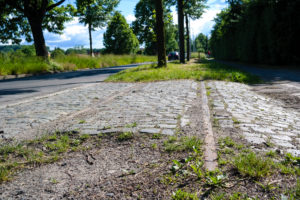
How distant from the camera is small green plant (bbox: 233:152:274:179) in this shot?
179cm

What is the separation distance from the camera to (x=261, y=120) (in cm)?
352

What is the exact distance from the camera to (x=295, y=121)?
357cm

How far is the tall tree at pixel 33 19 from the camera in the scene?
693 inches

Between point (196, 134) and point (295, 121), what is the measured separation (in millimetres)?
1850

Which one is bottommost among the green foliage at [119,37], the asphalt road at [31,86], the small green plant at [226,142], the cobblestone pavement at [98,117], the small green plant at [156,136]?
the small green plant at [226,142]

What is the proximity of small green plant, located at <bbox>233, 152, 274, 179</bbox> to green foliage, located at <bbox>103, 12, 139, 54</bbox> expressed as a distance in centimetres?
5955

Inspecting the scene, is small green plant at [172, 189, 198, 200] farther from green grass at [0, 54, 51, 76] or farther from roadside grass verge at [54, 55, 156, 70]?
roadside grass verge at [54, 55, 156, 70]

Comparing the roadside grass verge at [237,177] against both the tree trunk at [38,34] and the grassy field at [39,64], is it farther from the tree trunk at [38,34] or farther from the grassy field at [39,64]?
the tree trunk at [38,34]

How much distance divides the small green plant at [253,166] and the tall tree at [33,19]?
18261 mm

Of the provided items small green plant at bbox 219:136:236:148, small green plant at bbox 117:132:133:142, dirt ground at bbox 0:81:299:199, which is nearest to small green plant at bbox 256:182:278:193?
dirt ground at bbox 0:81:299:199

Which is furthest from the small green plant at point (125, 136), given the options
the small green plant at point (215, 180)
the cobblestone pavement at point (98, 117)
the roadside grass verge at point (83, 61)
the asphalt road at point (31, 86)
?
the roadside grass verge at point (83, 61)

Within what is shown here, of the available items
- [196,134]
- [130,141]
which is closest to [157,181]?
[130,141]

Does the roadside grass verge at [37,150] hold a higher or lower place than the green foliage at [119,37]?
lower

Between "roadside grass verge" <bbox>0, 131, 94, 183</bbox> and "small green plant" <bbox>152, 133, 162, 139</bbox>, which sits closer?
"roadside grass verge" <bbox>0, 131, 94, 183</bbox>
